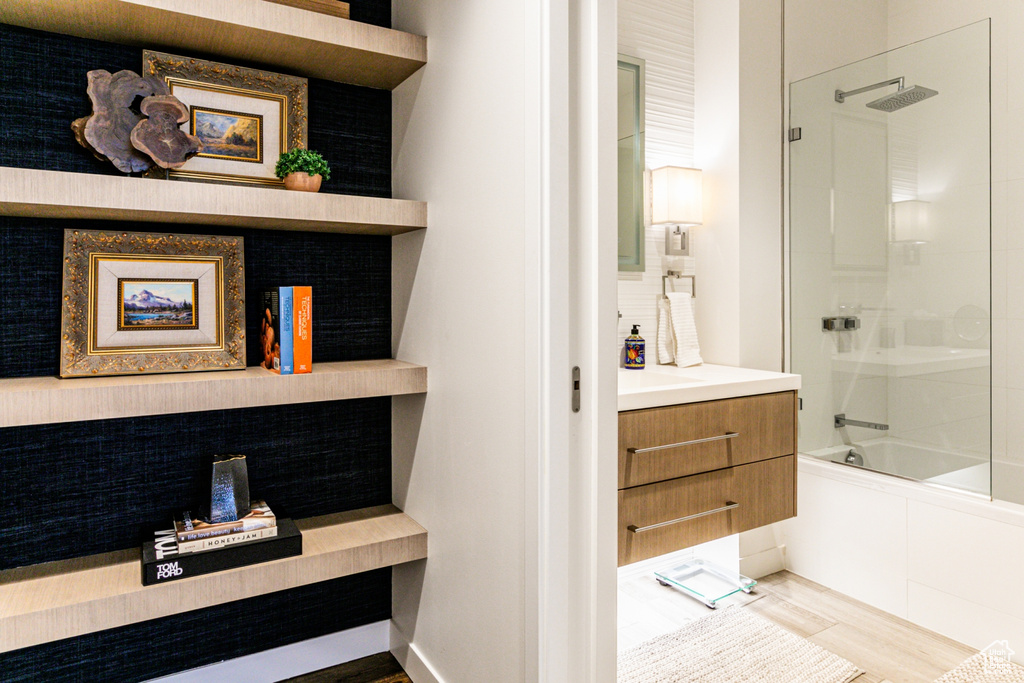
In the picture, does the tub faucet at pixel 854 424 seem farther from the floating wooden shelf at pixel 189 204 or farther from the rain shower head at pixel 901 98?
the floating wooden shelf at pixel 189 204

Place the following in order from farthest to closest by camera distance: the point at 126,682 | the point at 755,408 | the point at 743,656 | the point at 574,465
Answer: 1. the point at 755,408
2. the point at 743,656
3. the point at 126,682
4. the point at 574,465

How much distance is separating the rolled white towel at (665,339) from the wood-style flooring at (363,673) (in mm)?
1439

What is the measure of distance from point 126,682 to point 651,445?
150 centimetres

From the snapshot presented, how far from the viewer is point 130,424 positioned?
154cm

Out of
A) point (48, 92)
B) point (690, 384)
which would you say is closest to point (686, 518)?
point (690, 384)

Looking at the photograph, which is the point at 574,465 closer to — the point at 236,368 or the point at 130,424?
the point at 236,368

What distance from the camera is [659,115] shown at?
2473mm

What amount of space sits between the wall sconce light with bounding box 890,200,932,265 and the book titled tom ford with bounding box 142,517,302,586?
7.46ft

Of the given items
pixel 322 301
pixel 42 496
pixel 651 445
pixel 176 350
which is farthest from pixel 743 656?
pixel 42 496

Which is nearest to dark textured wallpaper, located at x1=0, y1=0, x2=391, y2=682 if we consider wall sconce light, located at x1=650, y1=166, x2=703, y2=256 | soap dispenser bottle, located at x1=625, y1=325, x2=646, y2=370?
soap dispenser bottle, located at x1=625, y1=325, x2=646, y2=370

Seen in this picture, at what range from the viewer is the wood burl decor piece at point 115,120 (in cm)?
136

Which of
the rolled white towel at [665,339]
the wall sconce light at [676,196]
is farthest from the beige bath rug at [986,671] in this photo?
the wall sconce light at [676,196]

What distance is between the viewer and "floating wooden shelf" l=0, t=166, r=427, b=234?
1.24m

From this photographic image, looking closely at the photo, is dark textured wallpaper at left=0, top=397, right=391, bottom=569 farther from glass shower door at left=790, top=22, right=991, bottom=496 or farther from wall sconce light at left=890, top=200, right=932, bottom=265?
wall sconce light at left=890, top=200, right=932, bottom=265
